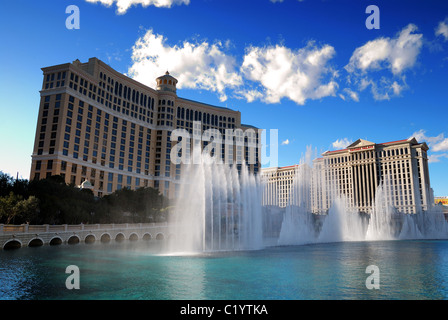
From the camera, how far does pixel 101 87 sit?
3627 inches

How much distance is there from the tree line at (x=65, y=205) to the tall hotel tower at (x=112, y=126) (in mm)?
17785

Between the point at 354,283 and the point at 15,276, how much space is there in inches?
799

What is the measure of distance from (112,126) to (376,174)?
107162 mm

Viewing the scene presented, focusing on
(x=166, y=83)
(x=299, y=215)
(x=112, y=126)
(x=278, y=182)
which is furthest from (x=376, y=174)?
(x=112, y=126)

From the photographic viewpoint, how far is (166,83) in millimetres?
113750

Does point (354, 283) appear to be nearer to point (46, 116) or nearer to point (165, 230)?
point (165, 230)

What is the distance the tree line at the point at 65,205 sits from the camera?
40.0m

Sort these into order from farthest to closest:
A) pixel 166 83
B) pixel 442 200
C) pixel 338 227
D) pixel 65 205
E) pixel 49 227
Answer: pixel 442 200 → pixel 166 83 → pixel 338 227 → pixel 65 205 → pixel 49 227

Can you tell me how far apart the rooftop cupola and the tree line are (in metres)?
52.1

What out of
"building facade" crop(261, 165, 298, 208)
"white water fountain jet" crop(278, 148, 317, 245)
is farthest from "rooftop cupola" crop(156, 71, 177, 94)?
"white water fountain jet" crop(278, 148, 317, 245)

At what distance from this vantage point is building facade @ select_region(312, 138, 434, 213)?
12594cm

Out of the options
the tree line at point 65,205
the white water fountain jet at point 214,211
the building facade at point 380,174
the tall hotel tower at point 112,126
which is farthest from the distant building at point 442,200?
the white water fountain jet at point 214,211

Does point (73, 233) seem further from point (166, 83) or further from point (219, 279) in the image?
point (166, 83)

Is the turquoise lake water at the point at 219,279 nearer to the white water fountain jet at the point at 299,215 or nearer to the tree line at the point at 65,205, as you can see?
the tree line at the point at 65,205
